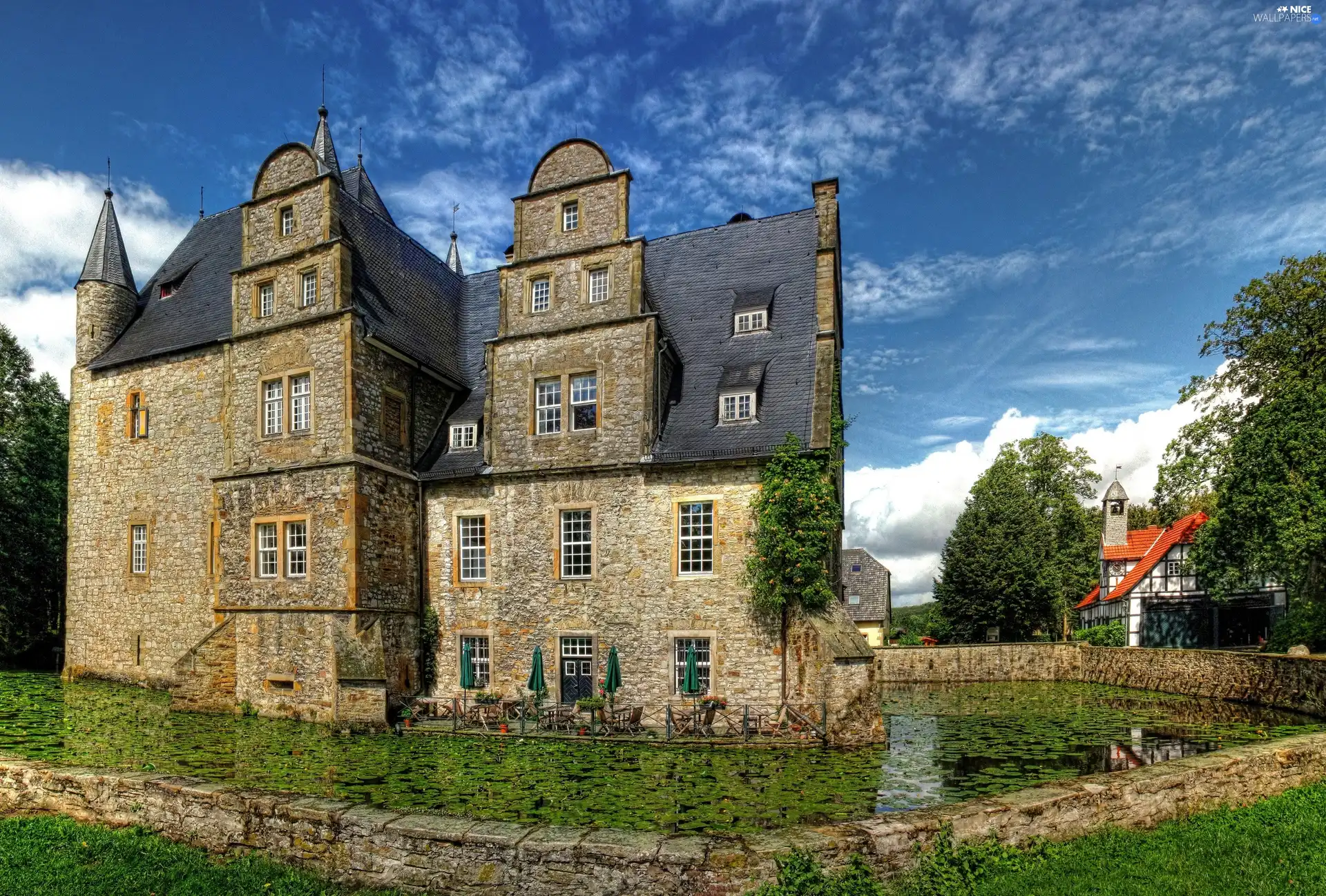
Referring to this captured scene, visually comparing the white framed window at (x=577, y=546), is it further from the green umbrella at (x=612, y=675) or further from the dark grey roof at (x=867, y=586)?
the dark grey roof at (x=867, y=586)

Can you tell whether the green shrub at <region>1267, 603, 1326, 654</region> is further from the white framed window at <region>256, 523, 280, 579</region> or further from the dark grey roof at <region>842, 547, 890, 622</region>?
the white framed window at <region>256, 523, 280, 579</region>

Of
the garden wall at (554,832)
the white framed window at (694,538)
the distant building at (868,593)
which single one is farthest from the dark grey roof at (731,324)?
the distant building at (868,593)

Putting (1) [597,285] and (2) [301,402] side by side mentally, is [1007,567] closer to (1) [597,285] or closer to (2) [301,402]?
(1) [597,285]

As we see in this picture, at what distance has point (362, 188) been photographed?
30.8 meters

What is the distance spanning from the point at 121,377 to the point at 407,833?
2591 centimetres

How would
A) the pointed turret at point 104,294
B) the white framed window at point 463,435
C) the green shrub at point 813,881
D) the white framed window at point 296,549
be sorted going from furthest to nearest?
the pointed turret at point 104,294, the white framed window at point 463,435, the white framed window at point 296,549, the green shrub at point 813,881

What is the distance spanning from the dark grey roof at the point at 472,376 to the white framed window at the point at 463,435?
0.40 feet

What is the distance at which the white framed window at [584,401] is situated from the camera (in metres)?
20.3

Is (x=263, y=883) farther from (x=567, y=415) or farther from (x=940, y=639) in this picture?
(x=940, y=639)

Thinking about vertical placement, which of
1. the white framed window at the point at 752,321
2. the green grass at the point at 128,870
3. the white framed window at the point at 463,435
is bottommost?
the green grass at the point at 128,870

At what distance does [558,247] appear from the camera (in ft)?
69.8

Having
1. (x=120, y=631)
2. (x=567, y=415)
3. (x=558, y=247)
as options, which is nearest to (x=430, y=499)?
(x=567, y=415)

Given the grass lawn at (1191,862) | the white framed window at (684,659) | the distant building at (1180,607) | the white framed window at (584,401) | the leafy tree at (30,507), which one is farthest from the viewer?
the distant building at (1180,607)

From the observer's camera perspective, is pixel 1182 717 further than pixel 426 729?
Yes
